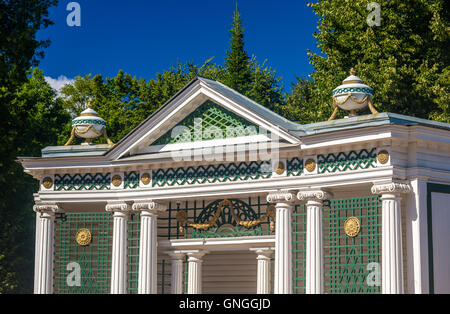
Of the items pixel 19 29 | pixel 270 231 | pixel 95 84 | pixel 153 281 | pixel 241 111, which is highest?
pixel 95 84

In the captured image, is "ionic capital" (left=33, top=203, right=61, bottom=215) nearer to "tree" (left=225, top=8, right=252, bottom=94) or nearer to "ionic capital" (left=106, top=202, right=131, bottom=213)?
"ionic capital" (left=106, top=202, right=131, bottom=213)

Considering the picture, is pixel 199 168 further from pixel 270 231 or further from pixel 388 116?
pixel 388 116

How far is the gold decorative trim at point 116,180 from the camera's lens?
2953 centimetres

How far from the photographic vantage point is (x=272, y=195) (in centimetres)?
2667

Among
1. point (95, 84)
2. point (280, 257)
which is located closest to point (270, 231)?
point (280, 257)

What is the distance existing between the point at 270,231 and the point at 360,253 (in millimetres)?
4620

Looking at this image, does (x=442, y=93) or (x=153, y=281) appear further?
(x=442, y=93)

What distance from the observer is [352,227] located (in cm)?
2545

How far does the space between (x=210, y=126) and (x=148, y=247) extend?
474 centimetres

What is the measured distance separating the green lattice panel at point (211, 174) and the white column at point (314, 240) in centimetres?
183

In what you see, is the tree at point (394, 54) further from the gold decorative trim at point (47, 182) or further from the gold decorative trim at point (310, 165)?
the gold decorative trim at point (47, 182)

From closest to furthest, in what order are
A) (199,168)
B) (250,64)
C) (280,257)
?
1. (280,257)
2. (199,168)
3. (250,64)

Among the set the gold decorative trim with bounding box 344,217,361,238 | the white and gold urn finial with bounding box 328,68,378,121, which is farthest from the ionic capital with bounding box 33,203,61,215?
the white and gold urn finial with bounding box 328,68,378,121

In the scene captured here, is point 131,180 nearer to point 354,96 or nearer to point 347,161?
point 347,161
